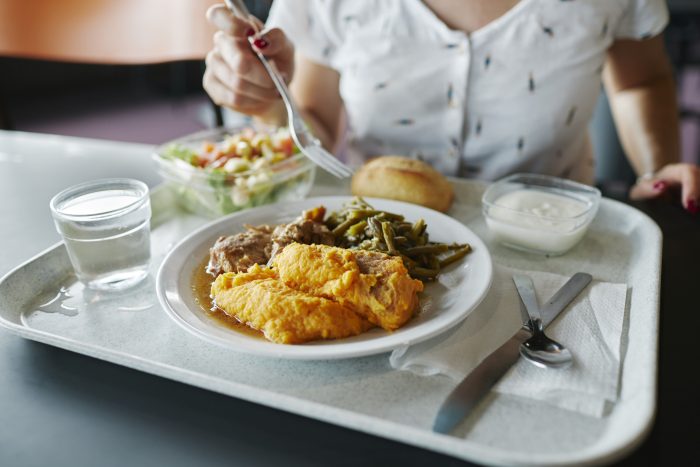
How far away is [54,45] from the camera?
13.0 ft

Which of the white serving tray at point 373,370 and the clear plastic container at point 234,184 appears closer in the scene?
the white serving tray at point 373,370

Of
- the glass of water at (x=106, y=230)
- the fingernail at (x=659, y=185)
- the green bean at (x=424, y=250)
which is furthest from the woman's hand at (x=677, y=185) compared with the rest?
the glass of water at (x=106, y=230)

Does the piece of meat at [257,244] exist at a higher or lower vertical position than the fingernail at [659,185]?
higher

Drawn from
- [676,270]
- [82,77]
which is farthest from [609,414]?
[82,77]

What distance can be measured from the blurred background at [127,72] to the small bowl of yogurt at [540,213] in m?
1.38

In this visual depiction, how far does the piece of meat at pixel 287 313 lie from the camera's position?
3.56 ft

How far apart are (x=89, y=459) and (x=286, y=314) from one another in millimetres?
413

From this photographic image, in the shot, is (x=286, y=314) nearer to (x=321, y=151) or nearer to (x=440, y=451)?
(x=440, y=451)

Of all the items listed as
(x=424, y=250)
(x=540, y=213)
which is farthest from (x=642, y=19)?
(x=424, y=250)

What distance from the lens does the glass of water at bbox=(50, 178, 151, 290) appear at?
132 cm

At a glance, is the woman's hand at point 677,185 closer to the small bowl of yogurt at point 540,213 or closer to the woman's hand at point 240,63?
the small bowl of yogurt at point 540,213

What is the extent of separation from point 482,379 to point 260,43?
4.09 ft

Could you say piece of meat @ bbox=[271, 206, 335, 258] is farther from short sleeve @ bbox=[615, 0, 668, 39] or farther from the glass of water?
short sleeve @ bbox=[615, 0, 668, 39]

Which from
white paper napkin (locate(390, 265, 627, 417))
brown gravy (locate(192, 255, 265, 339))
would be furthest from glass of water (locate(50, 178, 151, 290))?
white paper napkin (locate(390, 265, 627, 417))
